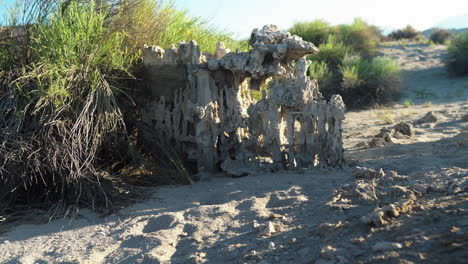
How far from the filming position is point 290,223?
3543 mm

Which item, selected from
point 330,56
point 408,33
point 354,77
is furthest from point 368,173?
point 408,33

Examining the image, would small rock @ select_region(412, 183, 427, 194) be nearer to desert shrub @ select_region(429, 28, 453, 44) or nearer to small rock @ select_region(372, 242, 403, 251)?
small rock @ select_region(372, 242, 403, 251)

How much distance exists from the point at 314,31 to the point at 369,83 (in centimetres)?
410

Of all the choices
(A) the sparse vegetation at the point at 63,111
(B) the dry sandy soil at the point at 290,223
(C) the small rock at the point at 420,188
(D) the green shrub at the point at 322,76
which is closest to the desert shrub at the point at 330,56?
(D) the green shrub at the point at 322,76

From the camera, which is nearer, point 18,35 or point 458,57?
point 18,35

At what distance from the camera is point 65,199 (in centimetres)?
436

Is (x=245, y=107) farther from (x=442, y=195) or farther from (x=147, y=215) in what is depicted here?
(x=442, y=195)

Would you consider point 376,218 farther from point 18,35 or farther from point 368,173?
point 18,35

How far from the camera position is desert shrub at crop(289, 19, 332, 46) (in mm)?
14953

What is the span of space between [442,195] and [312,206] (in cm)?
98

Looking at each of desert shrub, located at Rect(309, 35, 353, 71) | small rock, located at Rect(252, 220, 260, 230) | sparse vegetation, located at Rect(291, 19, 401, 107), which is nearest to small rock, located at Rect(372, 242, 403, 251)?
small rock, located at Rect(252, 220, 260, 230)

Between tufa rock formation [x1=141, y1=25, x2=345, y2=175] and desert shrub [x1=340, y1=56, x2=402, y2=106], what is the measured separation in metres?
6.53

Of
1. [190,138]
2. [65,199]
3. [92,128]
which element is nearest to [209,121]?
[190,138]

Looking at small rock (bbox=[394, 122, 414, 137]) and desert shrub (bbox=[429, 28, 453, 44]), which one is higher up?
desert shrub (bbox=[429, 28, 453, 44])
